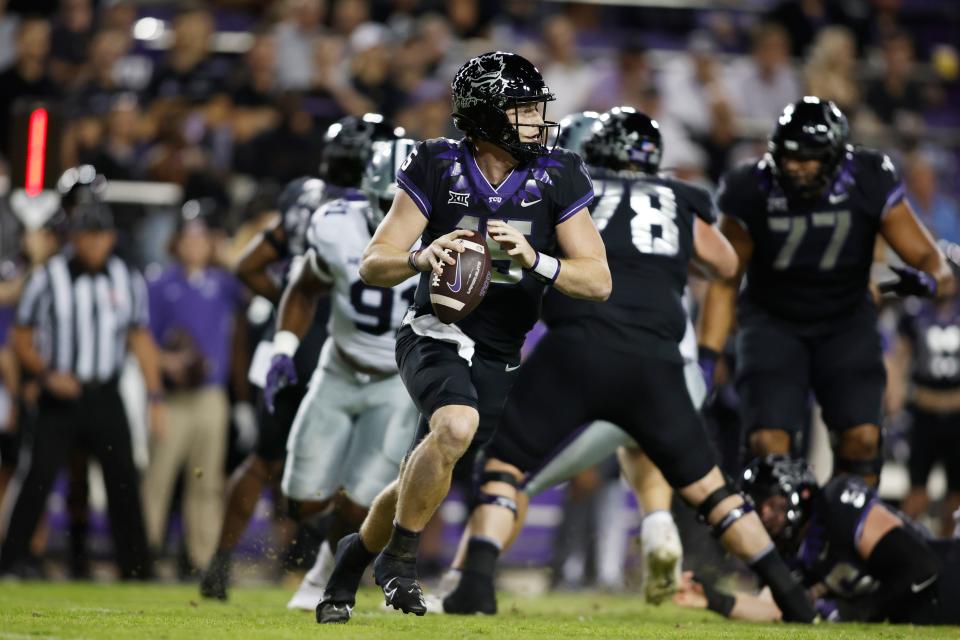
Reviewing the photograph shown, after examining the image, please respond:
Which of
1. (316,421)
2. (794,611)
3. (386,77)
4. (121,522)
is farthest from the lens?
(386,77)

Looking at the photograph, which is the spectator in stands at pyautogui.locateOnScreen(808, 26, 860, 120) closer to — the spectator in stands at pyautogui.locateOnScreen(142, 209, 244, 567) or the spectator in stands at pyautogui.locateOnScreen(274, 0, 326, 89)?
the spectator in stands at pyautogui.locateOnScreen(274, 0, 326, 89)

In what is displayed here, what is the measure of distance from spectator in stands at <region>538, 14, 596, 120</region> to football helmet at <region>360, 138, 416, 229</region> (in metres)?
6.17

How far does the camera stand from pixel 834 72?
1299cm

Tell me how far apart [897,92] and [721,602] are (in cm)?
837

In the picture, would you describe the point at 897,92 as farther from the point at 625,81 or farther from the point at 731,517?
the point at 731,517

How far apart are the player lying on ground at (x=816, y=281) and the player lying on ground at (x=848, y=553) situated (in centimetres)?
56

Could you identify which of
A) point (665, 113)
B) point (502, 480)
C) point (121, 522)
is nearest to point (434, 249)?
point (502, 480)

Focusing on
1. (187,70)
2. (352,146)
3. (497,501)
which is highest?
(187,70)

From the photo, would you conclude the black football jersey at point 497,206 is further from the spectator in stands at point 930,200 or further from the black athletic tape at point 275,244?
the spectator in stands at point 930,200

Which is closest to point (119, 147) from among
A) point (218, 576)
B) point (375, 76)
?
point (375, 76)

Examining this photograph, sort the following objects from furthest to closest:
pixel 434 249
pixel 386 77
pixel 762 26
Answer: pixel 762 26 → pixel 386 77 → pixel 434 249

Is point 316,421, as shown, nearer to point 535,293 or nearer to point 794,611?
point 535,293

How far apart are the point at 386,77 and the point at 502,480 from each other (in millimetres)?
5957

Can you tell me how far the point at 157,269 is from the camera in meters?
10.2
